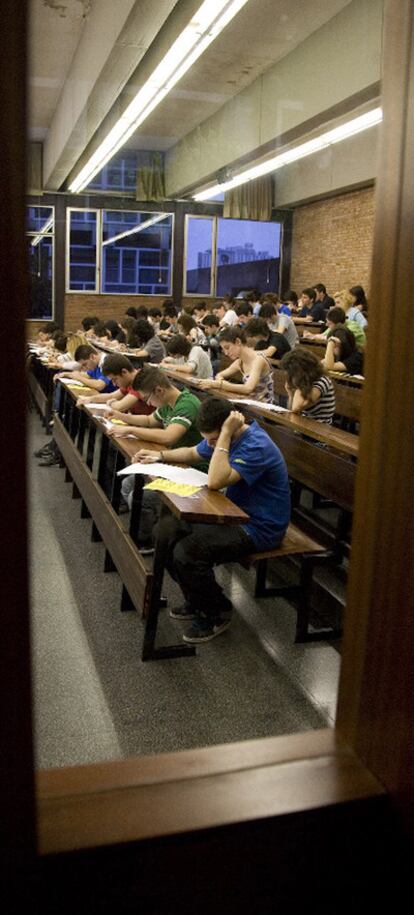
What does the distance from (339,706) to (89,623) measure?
2.72 metres

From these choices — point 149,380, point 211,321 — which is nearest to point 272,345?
point 211,321

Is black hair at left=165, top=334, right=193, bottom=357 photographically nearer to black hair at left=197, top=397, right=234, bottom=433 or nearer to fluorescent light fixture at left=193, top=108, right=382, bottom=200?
fluorescent light fixture at left=193, top=108, right=382, bottom=200

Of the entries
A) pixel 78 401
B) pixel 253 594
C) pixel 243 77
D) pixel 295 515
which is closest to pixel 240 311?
pixel 243 77

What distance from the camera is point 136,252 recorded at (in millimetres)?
15477

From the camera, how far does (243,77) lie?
8.68m

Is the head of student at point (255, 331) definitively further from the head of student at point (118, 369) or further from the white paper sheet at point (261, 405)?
the head of student at point (118, 369)

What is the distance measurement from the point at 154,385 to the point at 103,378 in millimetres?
2315

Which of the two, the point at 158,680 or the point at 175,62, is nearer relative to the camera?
the point at 158,680

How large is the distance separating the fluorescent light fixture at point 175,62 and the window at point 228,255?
4.25 metres

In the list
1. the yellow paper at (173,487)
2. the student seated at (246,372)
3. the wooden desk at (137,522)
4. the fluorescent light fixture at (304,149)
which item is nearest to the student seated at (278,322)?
the student seated at (246,372)

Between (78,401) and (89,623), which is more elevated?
(78,401)

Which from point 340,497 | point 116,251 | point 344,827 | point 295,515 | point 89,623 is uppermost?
point 116,251

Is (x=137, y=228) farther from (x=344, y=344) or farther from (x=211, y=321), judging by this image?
(x=344, y=344)

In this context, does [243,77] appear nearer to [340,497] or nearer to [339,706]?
[340,497]
